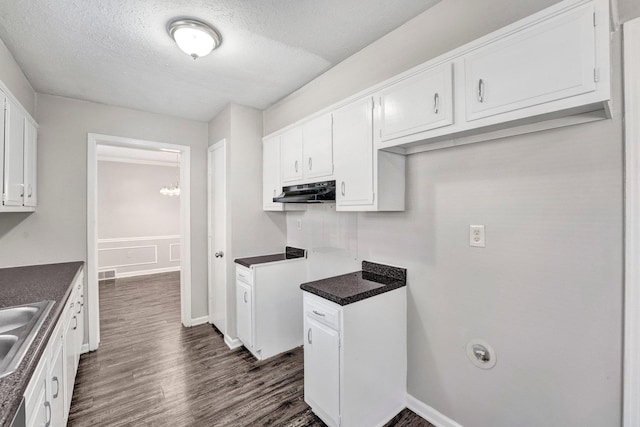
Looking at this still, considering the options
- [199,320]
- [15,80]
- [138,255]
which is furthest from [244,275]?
[138,255]

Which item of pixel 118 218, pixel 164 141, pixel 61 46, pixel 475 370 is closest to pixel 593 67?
pixel 475 370

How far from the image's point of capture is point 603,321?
124 centimetres

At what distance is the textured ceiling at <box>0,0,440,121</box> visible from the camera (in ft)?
5.46

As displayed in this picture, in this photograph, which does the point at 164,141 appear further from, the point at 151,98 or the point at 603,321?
the point at 603,321

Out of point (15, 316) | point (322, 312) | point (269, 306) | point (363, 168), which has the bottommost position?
point (269, 306)

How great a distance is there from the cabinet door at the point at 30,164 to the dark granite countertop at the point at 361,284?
243cm

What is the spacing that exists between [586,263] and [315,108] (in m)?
2.21

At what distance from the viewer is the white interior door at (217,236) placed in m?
3.20

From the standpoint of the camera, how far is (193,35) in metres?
1.80

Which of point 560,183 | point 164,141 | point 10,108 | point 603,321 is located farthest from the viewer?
point 164,141

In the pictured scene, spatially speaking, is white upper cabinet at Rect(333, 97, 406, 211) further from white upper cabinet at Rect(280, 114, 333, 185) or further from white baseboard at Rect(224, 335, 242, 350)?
white baseboard at Rect(224, 335, 242, 350)

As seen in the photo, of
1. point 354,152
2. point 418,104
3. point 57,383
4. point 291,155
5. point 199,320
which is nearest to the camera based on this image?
point 57,383
